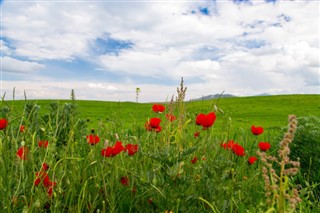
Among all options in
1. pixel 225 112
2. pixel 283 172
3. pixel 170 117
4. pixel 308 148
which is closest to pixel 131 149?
pixel 170 117

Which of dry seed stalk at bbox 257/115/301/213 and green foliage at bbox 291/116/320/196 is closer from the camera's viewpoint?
dry seed stalk at bbox 257/115/301/213

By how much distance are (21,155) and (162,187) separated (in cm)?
106

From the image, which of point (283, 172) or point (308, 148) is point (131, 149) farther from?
point (308, 148)

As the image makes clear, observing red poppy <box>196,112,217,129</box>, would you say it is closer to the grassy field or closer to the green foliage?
the grassy field

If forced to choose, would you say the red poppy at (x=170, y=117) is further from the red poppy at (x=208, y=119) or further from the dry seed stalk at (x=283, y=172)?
the dry seed stalk at (x=283, y=172)

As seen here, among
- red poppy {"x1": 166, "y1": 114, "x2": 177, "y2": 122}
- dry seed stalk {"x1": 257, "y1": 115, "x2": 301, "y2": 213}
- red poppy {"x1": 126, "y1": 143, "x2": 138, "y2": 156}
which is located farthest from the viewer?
red poppy {"x1": 166, "y1": 114, "x2": 177, "y2": 122}

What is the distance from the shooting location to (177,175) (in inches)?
106

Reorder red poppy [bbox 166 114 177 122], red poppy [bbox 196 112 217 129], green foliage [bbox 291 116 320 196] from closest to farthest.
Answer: red poppy [bbox 196 112 217 129]
red poppy [bbox 166 114 177 122]
green foliage [bbox 291 116 320 196]

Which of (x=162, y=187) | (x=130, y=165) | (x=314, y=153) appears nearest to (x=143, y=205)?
(x=162, y=187)

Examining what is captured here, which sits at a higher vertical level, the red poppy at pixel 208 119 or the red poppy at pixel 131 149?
the red poppy at pixel 208 119

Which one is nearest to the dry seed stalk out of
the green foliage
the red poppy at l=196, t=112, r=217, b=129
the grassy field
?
the red poppy at l=196, t=112, r=217, b=129

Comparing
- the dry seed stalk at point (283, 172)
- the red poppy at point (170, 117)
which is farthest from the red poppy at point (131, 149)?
the dry seed stalk at point (283, 172)

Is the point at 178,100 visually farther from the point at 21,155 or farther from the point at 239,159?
the point at 239,159

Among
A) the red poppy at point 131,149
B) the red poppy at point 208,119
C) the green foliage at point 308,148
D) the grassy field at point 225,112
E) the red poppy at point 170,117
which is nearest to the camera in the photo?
the red poppy at point 208,119
